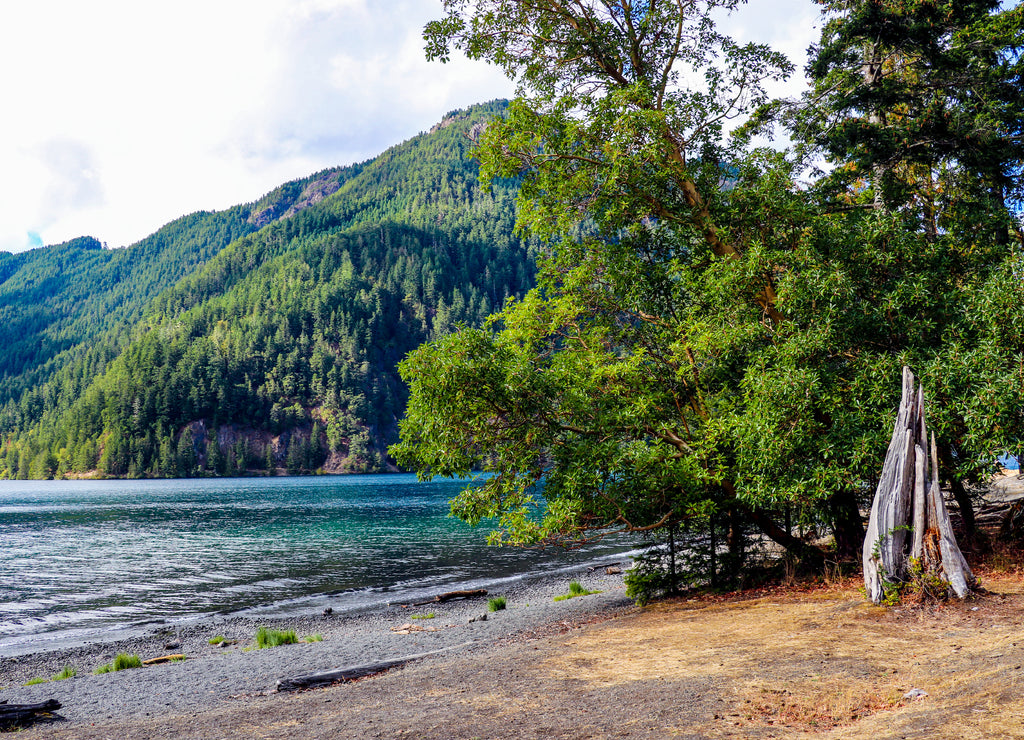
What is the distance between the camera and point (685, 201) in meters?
14.7

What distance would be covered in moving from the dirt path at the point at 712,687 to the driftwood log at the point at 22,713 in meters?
0.42

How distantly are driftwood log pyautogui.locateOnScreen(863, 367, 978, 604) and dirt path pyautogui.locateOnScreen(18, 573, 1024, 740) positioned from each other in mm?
569

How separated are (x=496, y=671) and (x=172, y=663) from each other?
10368mm

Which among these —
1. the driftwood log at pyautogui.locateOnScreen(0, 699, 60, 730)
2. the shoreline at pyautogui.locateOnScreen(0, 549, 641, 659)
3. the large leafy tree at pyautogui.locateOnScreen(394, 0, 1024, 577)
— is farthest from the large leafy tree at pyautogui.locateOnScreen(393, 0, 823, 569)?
the shoreline at pyautogui.locateOnScreen(0, 549, 641, 659)

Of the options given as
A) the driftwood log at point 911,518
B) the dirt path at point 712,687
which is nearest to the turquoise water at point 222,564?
the dirt path at point 712,687

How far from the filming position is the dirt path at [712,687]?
20.7 ft

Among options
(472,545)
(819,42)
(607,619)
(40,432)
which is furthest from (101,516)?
(40,432)

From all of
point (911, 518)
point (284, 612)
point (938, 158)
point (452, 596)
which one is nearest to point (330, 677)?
point (911, 518)

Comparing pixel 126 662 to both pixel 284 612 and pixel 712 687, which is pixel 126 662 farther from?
pixel 712 687

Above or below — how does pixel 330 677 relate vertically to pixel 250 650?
above

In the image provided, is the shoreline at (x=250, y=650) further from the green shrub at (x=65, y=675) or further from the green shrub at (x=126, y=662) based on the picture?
the green shrub at (x=126, y=662)

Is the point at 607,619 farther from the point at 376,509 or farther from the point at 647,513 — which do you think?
the point at 376,509

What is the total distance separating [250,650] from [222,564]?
20220 millimetres

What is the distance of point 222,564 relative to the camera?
116 ft
